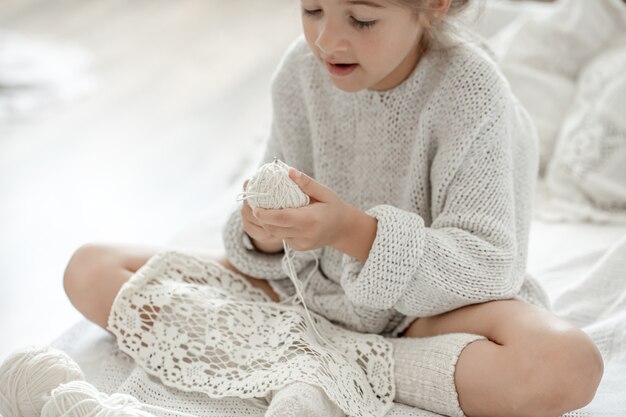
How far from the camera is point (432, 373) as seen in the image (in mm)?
1115

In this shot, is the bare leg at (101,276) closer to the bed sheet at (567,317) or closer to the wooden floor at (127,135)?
the bed sheet at (567,317)

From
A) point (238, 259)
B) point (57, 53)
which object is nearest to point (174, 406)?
point (238, 259)

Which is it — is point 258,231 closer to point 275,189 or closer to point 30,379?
point 275,189

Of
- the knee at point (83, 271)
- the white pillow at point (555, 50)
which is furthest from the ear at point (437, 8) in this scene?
the white pillow at point (555, 50)

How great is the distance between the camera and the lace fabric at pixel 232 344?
3.56 ft

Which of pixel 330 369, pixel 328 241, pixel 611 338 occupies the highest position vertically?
pixel 328 241

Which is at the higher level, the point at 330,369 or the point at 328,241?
the point at 328,241

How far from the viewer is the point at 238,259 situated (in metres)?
1.30

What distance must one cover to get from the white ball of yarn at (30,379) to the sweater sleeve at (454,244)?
1.28 feet

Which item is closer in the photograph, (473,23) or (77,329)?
(473,23)

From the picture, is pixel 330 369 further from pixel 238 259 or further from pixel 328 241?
pixel 238 259

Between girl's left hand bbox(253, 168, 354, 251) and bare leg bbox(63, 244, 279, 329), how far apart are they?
0.98ft

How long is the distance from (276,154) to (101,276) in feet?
1.13

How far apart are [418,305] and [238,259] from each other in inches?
12.0
